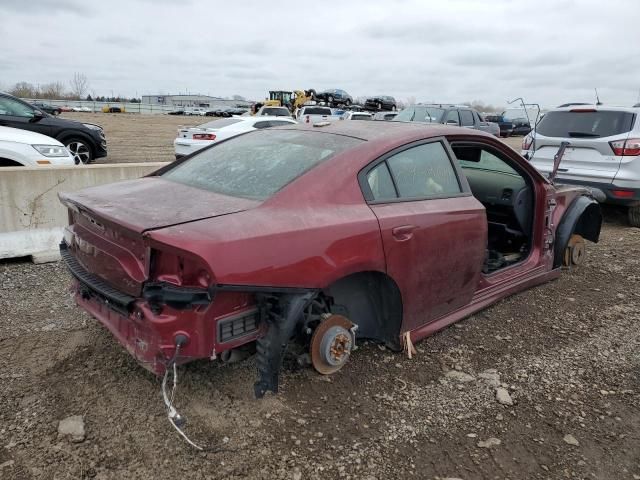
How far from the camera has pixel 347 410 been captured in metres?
2.81

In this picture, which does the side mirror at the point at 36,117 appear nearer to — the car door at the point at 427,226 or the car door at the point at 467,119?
the car door at the point at 427,226

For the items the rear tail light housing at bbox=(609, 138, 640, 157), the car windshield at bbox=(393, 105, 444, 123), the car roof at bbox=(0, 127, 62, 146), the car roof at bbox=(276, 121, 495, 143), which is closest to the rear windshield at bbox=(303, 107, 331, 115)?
the car windshield at bbox=(393, 105, 444, 123)

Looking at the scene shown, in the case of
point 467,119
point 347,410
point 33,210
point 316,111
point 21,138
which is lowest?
point 347,410

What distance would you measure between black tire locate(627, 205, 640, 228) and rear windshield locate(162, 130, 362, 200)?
5.95 m

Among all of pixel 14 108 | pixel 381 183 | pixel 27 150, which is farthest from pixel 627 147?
pixel 14 108

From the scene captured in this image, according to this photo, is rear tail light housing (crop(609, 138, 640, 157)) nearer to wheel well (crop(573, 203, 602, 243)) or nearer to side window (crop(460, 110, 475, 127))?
wheel well (crop(573, 203, 602, 243))

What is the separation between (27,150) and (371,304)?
4.78m

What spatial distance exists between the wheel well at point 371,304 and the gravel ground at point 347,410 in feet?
0.71

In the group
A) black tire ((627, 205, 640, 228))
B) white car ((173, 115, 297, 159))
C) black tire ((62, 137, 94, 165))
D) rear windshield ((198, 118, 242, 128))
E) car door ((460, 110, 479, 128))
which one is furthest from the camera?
car door ((460, 110, 479, 128))

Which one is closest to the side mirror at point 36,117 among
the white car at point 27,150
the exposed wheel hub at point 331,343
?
the white car at point 27,150

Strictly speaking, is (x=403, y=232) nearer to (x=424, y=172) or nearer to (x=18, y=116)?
(x=424, y=172)

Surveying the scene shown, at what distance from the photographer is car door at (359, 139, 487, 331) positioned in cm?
Result: 300

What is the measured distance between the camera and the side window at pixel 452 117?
15015 mm

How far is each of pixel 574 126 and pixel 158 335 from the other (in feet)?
23.1
